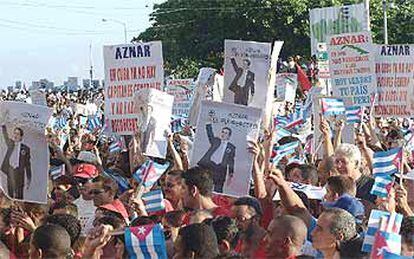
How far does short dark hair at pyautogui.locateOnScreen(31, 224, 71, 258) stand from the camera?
5.63 m

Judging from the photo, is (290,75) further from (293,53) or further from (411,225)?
(293,53)

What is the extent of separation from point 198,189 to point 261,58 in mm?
1945

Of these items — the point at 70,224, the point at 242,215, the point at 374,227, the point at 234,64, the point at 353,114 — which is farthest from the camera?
the point at 353,114

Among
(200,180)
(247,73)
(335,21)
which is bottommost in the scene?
(200,180)

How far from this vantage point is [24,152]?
7477 mm

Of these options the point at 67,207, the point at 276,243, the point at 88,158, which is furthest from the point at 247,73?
the point at 276,243

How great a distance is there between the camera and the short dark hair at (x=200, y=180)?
709 cm

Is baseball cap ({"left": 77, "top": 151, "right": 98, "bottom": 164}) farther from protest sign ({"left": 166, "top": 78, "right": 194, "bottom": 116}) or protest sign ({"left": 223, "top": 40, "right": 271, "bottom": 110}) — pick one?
protest sign ({"left": 166, "top": 78, "right": 194, "bottom": 116})

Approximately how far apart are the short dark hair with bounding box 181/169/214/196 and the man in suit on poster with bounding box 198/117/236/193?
0.62 feet

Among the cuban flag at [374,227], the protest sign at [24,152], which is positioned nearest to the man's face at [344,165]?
the protest sign at [24,152]

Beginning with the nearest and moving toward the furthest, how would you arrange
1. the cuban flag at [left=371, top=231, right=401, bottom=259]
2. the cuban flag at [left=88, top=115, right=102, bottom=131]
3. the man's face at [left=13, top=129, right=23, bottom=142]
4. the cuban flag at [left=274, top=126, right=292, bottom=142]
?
the cuban flag at [left=371, top=231, right=401, bottom=259] → the man's face at [left=13, top=129, right=23, bottom=142] → the cuban flag at [left=274, top=126, right=292, bottom=142] → the cuban flag at [left=88, top=115, right=102, bottom=131]

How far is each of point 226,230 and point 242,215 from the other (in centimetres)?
53

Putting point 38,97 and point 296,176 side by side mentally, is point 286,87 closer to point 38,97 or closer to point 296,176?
point 38,97

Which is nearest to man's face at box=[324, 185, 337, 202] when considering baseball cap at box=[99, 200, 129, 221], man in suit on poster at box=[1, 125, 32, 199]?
baseball cap at box=[99, 200, 129, 221]
